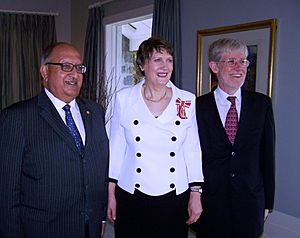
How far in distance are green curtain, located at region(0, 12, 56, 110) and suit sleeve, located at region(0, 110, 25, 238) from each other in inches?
164

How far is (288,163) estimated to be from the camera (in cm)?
246

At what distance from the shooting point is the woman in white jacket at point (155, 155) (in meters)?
1.62

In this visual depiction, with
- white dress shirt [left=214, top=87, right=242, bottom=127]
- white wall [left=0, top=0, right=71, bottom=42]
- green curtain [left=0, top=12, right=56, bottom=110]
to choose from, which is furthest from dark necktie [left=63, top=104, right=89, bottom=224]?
white wall [left=0, top=0, right=71, bottom=42]

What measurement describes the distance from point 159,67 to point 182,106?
0.76 feet

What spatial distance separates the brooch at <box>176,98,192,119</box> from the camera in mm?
1671

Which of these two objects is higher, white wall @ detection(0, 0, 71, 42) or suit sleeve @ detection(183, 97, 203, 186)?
white wall @ detection(0, 0, 71, 42)

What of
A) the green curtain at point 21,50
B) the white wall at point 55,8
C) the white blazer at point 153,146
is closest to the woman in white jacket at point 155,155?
the white blazer at point 153,146

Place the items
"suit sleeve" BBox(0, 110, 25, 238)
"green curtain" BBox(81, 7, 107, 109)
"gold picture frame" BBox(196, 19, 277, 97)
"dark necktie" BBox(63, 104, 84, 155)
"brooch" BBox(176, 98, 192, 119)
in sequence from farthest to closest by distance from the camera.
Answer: "green curtain" BBox(81, 7, 107, 109)
"gold picture frame" BBox(196, 19, 277, 97)
"brooch" BBox(176, 98, 192, 119)
"dark necktie" BBox(63, 104, 84, 155)
"suit sleeve" BBox(0, 110, 25, 238)

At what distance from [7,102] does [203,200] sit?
4.40m

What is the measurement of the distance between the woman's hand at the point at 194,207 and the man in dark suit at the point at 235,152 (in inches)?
2.2

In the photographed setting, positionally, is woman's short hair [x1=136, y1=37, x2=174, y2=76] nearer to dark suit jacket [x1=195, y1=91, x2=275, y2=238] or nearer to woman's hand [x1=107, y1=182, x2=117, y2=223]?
dark suit jacket [x1=195, y1=91, x2=275, y2=238]

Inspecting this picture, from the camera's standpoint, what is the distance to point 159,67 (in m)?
1.63

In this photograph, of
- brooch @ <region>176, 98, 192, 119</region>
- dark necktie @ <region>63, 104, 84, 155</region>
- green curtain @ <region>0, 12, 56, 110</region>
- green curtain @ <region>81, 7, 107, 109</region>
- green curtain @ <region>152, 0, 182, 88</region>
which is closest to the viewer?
dark necktie @ <region>63, 104, 84, 155</region>

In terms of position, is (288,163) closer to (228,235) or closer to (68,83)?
(228,235)
